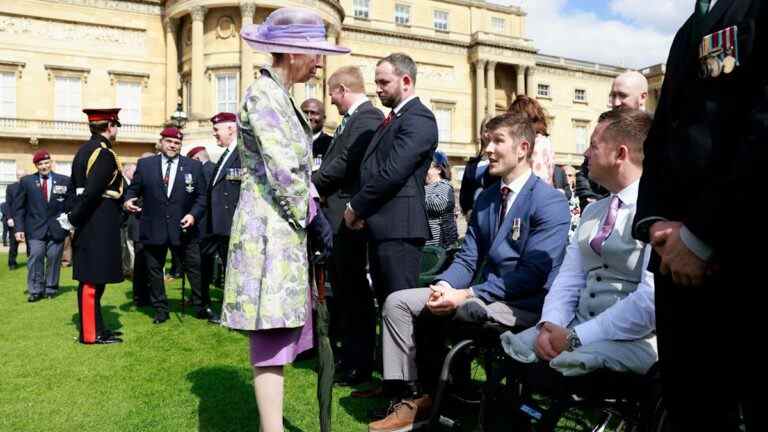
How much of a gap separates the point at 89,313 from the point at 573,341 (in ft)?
17.0

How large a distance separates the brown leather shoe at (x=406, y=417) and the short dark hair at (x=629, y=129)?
1.93 m

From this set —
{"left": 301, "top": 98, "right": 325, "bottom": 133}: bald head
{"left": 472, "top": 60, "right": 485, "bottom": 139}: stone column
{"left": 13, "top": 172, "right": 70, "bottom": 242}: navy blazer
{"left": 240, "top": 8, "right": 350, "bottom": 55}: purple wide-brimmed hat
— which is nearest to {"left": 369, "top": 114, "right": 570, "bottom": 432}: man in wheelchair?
{"left": 240, "top": 8, "right": 350, "bottom": 55}: purple wide-brimmed hat

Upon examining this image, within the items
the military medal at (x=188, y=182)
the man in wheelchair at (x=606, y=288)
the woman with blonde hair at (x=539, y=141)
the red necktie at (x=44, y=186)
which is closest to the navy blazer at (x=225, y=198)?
the military medal at (x=188, y=182)

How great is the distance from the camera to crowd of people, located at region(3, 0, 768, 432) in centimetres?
162

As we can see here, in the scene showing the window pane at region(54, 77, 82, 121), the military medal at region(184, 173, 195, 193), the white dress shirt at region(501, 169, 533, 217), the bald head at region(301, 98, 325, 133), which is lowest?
the white dress shirt at region(501, 169, 533, 217)

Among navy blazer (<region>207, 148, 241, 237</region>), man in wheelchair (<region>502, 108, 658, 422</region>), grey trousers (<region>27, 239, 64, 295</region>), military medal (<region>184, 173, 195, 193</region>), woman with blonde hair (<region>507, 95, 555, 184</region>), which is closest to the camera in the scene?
man in wheelchair (<region>502, 108, 658, 422</region>)

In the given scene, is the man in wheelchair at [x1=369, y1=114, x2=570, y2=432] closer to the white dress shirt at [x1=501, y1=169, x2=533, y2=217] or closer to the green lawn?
the white dress shirt at [x1=501, y1=169, x2=533, y2=217]

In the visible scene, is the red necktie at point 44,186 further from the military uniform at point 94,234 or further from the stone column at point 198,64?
the stone column at point 198,64

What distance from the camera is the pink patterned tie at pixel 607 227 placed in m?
2.88

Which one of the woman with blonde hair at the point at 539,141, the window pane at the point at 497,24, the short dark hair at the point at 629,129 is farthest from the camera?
the window pane at the point at 497,24

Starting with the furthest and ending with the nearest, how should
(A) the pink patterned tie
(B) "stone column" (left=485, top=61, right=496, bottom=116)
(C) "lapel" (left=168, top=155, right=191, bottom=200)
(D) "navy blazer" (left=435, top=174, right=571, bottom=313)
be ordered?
1. (B) "stone column" (left=485, top=61, right=496, bottom=116)
2. (C) "lapel" (left=168, top=155, right=191, bottom=200)
3. (D) "navy blazer" (left=435, top=174, right=571, bottom=313)
4. (A) the pink patterned tie

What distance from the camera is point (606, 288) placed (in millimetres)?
2893

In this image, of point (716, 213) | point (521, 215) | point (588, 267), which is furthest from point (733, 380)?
point (521, 215)

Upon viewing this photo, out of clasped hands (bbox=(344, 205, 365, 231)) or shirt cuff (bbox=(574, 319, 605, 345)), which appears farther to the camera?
clasped hands (bbox=(344, 205, 365, 231))
